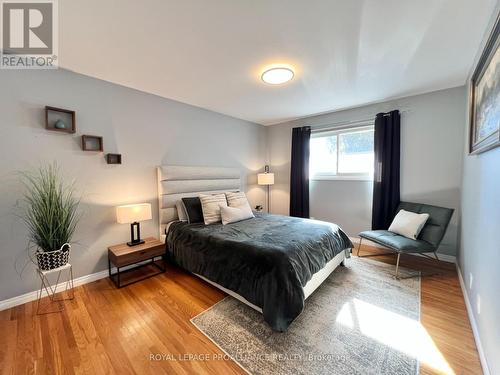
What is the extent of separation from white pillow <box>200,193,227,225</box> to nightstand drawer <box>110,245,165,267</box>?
67cm

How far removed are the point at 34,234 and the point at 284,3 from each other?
3.04 m

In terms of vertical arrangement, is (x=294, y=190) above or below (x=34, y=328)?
above

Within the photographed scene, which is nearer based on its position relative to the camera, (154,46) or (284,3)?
(284,3)

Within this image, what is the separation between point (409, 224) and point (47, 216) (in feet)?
13.5

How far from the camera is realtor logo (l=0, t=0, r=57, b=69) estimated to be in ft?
4.97

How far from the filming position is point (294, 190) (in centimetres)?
435

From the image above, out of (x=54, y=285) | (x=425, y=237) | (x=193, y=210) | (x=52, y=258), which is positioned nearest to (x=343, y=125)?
(x=425, y=237)

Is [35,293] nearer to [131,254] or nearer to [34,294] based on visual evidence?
[34,294]

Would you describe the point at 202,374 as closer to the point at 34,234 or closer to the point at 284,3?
the point at 34,234

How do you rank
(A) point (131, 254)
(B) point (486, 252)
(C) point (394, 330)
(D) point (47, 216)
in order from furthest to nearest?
1. (A) point (131, 254)
2. (D) point (47, 216)
3. (C) point (394, 330)
4. (B) point (486, 252)

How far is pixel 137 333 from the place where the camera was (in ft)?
5.56

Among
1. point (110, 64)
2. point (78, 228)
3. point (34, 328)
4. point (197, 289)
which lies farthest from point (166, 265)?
point (110, 64)

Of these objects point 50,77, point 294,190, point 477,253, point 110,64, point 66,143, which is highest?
point 110,64

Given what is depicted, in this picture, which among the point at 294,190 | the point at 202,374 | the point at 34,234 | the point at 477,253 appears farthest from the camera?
the point at 294,190
